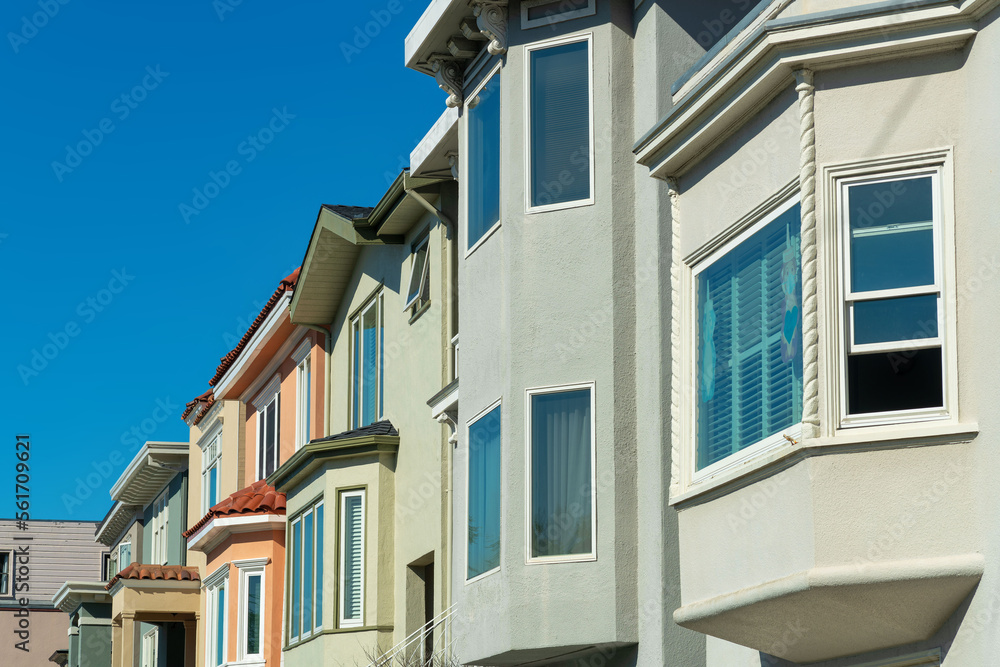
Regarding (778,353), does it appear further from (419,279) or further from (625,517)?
(419,279)

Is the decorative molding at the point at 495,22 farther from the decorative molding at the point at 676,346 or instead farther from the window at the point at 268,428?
the window at the point at 268,428

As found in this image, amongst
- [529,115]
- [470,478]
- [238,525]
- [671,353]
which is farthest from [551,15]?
[238,525]

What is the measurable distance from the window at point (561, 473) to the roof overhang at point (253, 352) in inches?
471

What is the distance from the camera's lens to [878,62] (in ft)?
31.7

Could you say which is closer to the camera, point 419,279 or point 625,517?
point 625,517

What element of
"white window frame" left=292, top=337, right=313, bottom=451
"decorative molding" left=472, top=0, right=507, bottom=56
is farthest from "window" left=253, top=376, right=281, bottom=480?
"decorative molding" left=472, top=0, right=507, bottom=56

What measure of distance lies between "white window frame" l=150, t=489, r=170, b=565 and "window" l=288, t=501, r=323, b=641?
55.4ft

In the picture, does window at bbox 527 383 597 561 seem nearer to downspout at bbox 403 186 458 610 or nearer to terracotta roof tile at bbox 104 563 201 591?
downspout at bbox 403 186 458 610

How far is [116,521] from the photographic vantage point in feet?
149

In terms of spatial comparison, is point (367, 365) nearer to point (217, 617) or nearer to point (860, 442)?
point (217, 617)

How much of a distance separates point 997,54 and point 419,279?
40.6ft

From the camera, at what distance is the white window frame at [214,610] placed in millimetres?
26906

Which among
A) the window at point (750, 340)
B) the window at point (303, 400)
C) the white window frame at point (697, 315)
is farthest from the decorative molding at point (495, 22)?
the window at point (303, 400)

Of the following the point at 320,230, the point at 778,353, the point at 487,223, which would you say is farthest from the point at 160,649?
the point at 778,353
